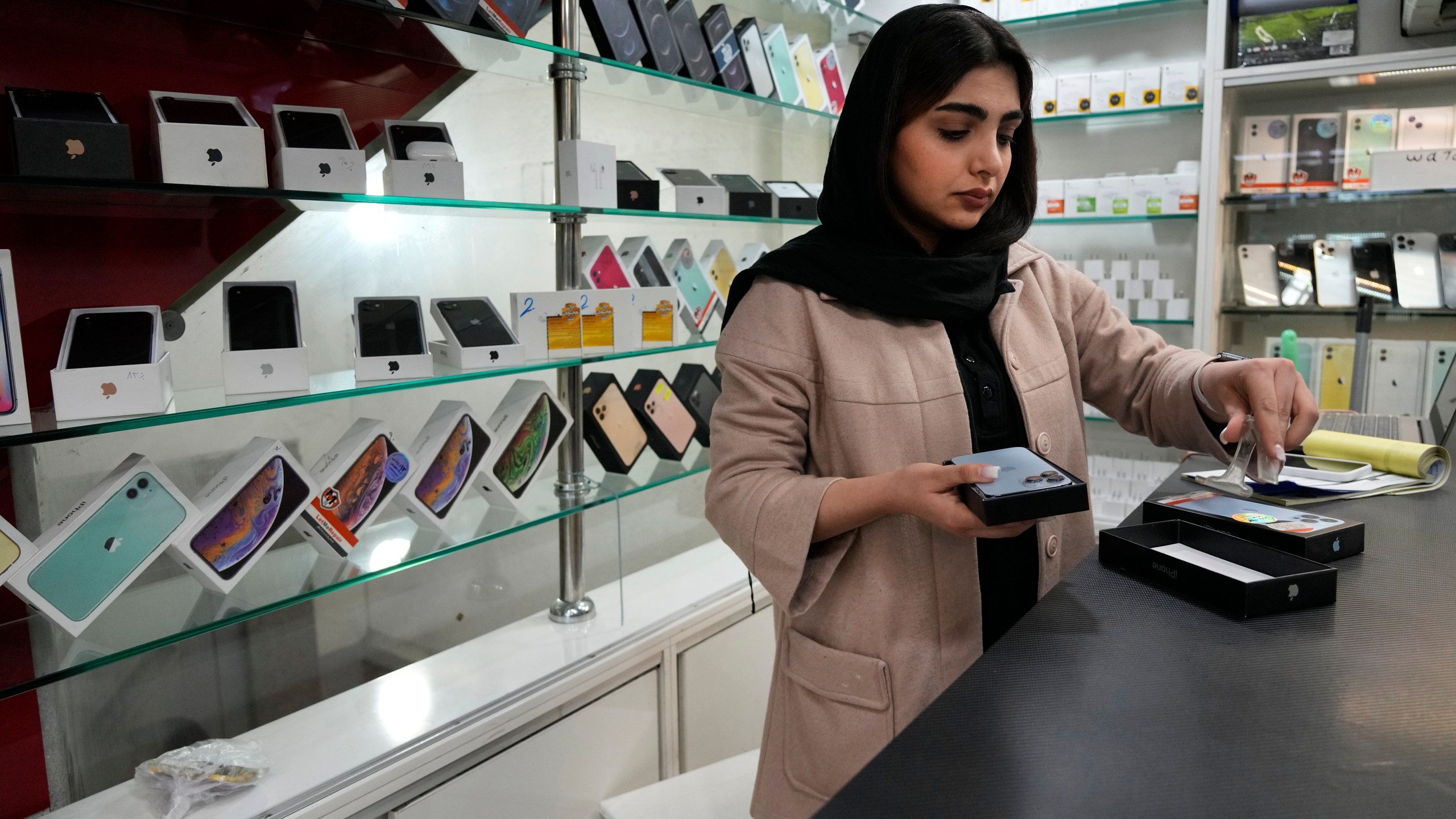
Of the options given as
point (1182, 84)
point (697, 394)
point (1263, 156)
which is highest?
point (1182, 84)

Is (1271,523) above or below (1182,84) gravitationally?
below

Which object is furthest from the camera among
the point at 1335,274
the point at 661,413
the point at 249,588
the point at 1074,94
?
the point at 1074,94

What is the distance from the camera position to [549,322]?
210 cm

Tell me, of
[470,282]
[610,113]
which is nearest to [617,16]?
[610,113]

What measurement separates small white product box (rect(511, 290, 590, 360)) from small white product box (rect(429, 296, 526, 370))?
0.03 m

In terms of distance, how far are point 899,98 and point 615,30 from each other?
1.13 meters

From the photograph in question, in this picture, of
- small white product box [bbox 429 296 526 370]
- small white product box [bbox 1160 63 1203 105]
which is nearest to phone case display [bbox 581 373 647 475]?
small white product box [bbox 429 296 526 370]

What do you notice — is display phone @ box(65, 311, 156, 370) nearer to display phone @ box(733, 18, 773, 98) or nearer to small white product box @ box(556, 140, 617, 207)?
small white product box @ box(556, 140, 617, 207)

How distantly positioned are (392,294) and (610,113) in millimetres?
899

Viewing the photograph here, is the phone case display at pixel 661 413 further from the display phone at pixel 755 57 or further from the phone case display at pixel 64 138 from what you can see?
the phone case display at pixel 64 138

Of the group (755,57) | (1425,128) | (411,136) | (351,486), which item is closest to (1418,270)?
(1425,128)

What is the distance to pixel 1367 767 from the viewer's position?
0.75 m

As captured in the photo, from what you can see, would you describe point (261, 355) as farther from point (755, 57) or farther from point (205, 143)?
point (755, 57)

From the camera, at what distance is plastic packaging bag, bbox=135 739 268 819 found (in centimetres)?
154
